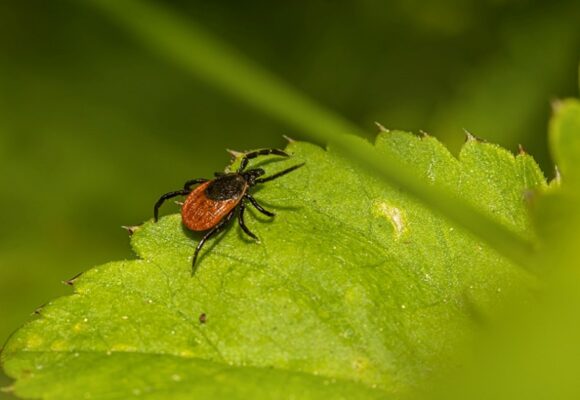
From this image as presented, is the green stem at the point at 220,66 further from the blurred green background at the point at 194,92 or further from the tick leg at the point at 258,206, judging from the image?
the tick leg at the point at 258,206

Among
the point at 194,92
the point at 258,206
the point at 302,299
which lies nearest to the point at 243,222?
the point at 258,206

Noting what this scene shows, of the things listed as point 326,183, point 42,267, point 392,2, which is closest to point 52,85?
point 42,267

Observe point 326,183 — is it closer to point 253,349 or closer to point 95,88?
point 253,349

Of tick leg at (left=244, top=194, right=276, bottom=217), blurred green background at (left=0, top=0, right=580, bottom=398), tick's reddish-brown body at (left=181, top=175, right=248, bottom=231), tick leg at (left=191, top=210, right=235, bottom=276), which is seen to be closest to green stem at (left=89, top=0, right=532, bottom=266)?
blurred green background at (left=0, top=0, right=580, bottom=398)

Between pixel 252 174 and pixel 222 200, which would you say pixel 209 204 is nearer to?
pixel 222 200

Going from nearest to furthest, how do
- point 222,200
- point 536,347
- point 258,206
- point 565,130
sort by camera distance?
point 536,347 < point 565,130 < point 258,206 < point 222,200

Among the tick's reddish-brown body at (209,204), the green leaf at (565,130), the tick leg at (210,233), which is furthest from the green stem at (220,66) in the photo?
the green leaf at (565,130)
